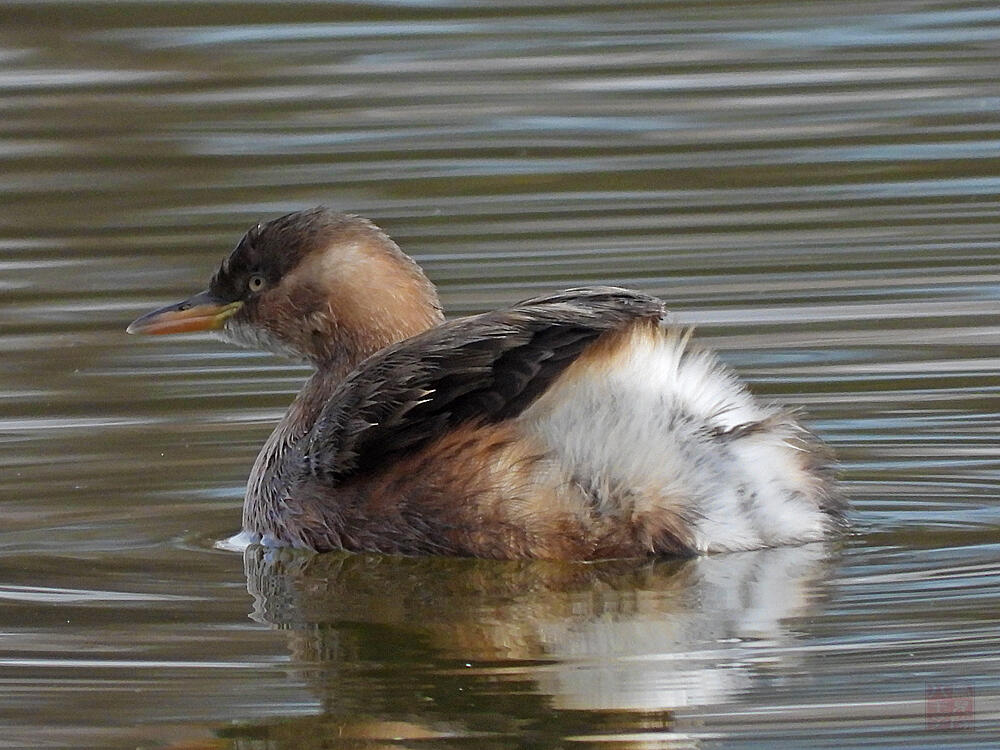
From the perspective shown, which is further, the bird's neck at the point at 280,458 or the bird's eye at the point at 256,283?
the bird's eye at the point at 256,283

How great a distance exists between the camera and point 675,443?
5.83 meters

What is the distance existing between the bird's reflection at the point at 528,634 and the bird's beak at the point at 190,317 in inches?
37.1

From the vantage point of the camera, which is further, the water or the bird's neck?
the bird's neck

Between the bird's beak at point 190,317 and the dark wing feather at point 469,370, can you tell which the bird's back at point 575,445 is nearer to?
the dark wing feather at point 469,370

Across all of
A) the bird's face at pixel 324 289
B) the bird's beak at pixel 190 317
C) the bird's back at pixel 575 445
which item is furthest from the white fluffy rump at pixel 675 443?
the bird's beak at pixel 190 317

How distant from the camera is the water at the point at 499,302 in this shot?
16.1 feet

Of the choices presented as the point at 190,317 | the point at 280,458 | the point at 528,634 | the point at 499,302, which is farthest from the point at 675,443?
the point at 499,302

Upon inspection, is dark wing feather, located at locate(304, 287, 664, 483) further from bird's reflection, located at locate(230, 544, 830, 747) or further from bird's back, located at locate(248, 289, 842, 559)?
bird's reflection, located at locate(230, 544, 830, 747)

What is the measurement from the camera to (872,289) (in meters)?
8.52

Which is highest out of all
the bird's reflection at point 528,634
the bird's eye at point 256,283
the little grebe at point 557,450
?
the bird's eye at point 256,283

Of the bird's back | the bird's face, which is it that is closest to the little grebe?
the bird's back

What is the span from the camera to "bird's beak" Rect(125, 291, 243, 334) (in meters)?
7.05

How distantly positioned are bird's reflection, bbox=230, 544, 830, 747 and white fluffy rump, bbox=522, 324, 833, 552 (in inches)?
4.0
